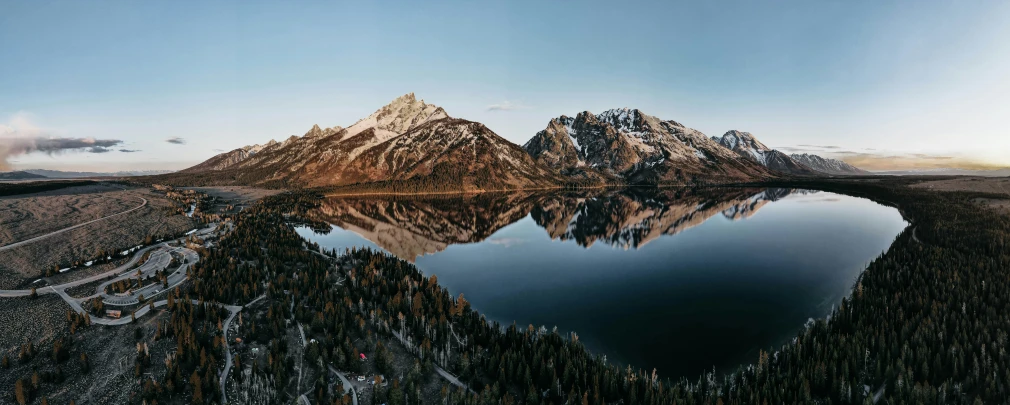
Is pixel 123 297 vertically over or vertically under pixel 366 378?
over

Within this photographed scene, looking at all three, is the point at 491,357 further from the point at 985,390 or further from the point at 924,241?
the point at 924,241

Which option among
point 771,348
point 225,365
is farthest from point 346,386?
point 771,348

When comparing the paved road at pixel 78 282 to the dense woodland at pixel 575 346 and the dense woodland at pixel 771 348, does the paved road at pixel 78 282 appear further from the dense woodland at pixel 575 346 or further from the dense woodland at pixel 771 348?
the dense woodland at pixel 771 348

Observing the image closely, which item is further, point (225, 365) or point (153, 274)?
point (153, 274)

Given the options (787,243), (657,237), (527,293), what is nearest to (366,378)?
(527,293)

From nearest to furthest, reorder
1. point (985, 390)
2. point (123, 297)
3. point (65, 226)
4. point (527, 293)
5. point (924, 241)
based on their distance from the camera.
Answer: point (985, 390) → point (123, 297) → point (527, 293) → point (924, 241) → point (65, 226)

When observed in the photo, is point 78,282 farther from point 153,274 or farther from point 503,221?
point 503,221

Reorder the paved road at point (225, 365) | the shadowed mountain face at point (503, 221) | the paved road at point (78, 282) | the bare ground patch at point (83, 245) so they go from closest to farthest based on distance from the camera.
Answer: the paved road at point (225, 365), the paved road at point (78, 282), the bare ground patch at point (83, 245), the shadowed mountain face at point (503, 221)

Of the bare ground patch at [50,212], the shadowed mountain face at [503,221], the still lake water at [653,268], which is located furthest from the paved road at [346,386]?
the bare ground patch at [50,212]
